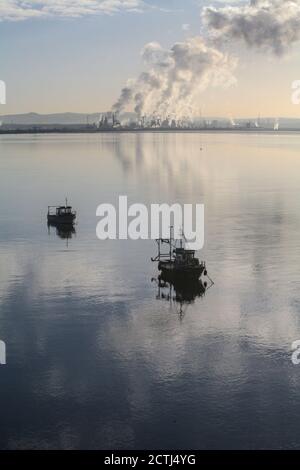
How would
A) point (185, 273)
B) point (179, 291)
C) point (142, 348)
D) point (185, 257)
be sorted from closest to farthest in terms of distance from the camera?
point (142, 348), point (179, 291), point (185, 273), point (185, 257)

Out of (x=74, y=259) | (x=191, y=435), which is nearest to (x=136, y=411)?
(x=191, y=435)

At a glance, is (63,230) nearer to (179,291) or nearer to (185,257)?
(185,257)

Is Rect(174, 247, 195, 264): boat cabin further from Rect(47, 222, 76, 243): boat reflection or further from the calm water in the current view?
Rect(47, 222, 76, 243): boat reflection

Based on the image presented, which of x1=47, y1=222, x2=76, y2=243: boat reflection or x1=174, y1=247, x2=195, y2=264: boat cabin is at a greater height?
x1=47, y1=222, x2=76, y2=243: boat reflection

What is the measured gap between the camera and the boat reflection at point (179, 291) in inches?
2719

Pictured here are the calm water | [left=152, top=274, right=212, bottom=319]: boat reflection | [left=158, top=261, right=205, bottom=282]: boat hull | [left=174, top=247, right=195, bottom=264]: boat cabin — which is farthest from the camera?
[left=174, top=247, right=195, bottom=264]: boat cabin

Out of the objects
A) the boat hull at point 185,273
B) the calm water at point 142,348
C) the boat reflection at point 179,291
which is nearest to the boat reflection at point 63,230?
the calm water at point 142,348

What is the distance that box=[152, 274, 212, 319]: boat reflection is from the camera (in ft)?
227

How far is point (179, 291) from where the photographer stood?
7394 cm

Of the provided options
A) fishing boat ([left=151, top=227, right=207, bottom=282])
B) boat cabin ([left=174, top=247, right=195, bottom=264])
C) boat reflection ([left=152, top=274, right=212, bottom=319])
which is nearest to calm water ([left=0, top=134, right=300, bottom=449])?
boat reflection ([left=152, top=274, right=212, bottom=319])

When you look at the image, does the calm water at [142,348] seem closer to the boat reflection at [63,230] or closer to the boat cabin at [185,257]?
the boat reflection at [63,230]

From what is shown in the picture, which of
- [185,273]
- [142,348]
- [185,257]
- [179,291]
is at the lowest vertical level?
[142,348]

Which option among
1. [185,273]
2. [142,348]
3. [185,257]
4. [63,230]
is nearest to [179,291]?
[185,273]

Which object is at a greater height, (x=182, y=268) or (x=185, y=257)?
(x=185, y=257)
